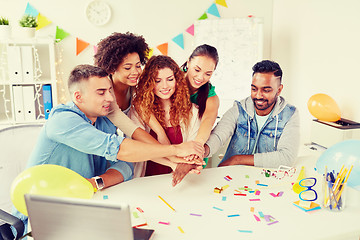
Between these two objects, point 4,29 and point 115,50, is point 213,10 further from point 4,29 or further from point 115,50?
point 115,50

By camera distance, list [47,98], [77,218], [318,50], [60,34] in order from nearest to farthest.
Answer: [77,218]
[47,98]
[318,50]
[60,34]

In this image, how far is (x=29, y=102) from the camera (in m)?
3.41

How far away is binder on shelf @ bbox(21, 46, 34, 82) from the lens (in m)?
3.33

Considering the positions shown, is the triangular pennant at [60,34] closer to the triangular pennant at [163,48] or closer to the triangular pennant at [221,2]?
the triangular pennant at [163,48]

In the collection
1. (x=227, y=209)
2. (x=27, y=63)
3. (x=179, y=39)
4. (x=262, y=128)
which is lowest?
(x=227, y=209)

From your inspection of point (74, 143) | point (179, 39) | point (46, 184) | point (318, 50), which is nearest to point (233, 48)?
point (179, 39)

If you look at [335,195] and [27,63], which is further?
[27,63]

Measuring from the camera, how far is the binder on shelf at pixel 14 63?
10.8 ft

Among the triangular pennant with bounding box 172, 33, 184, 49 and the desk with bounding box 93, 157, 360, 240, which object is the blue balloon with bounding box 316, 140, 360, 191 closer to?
the desk with bounding box 93, 157, 360, 240

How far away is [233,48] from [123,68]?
2.43 metres

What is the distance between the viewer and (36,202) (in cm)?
103

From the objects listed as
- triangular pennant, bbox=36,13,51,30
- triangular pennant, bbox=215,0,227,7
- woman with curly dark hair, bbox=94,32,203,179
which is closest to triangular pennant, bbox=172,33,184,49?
triangular pennant, bbox=215,0,227,7

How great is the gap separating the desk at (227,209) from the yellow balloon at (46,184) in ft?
0.63

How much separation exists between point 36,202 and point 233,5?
3821mm
